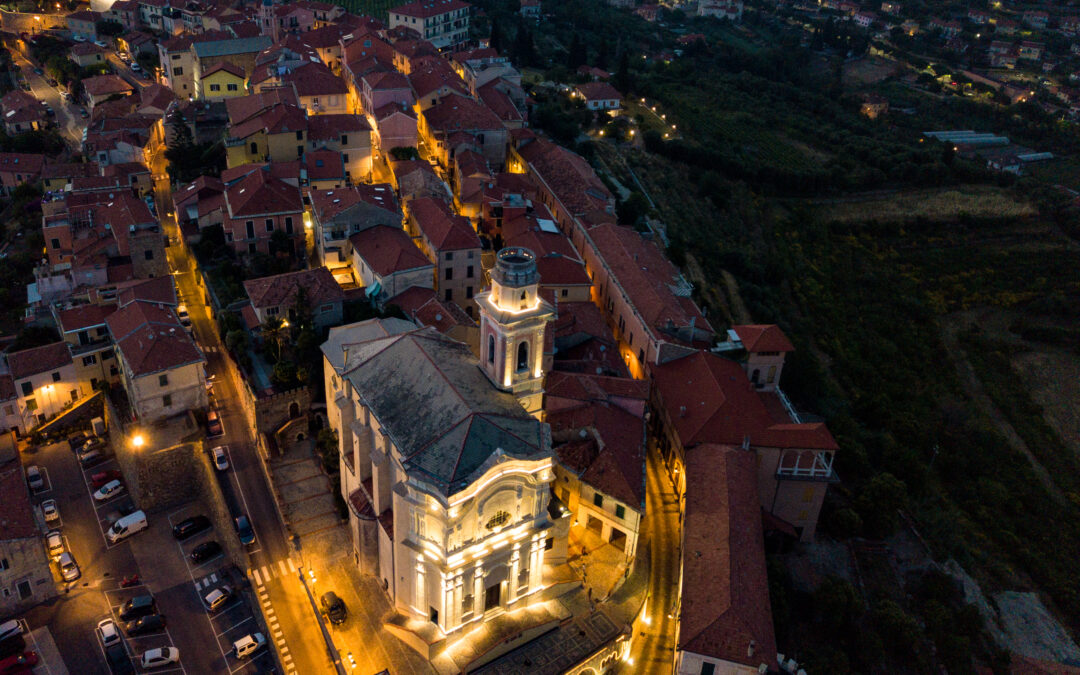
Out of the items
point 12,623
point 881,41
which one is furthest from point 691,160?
point 881,41

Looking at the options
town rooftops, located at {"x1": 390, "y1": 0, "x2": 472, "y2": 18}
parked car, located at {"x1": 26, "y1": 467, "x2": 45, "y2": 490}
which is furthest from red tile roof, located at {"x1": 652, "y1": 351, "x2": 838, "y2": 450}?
town rooftops, located at {"x1": 390, "y1": 0, "x2": 472, "y2": 18}

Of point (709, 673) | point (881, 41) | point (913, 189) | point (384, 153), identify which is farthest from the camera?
point (881, 41)

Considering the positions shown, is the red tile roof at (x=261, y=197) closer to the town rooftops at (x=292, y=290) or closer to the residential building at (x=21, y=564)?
the town rooftops at (x=292, y=290)

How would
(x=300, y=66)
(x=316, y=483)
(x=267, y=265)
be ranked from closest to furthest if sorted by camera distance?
(x=316, y=483)
(x=267, y=265)
(x=300, y=66)

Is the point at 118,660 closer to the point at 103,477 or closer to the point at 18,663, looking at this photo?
the point at 18,663

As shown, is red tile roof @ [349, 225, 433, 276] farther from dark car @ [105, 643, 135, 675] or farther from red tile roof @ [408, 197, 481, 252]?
dark car @ [105, 643, 135, 675]

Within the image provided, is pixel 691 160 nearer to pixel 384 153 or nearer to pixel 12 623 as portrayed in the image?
pixel 384 153
